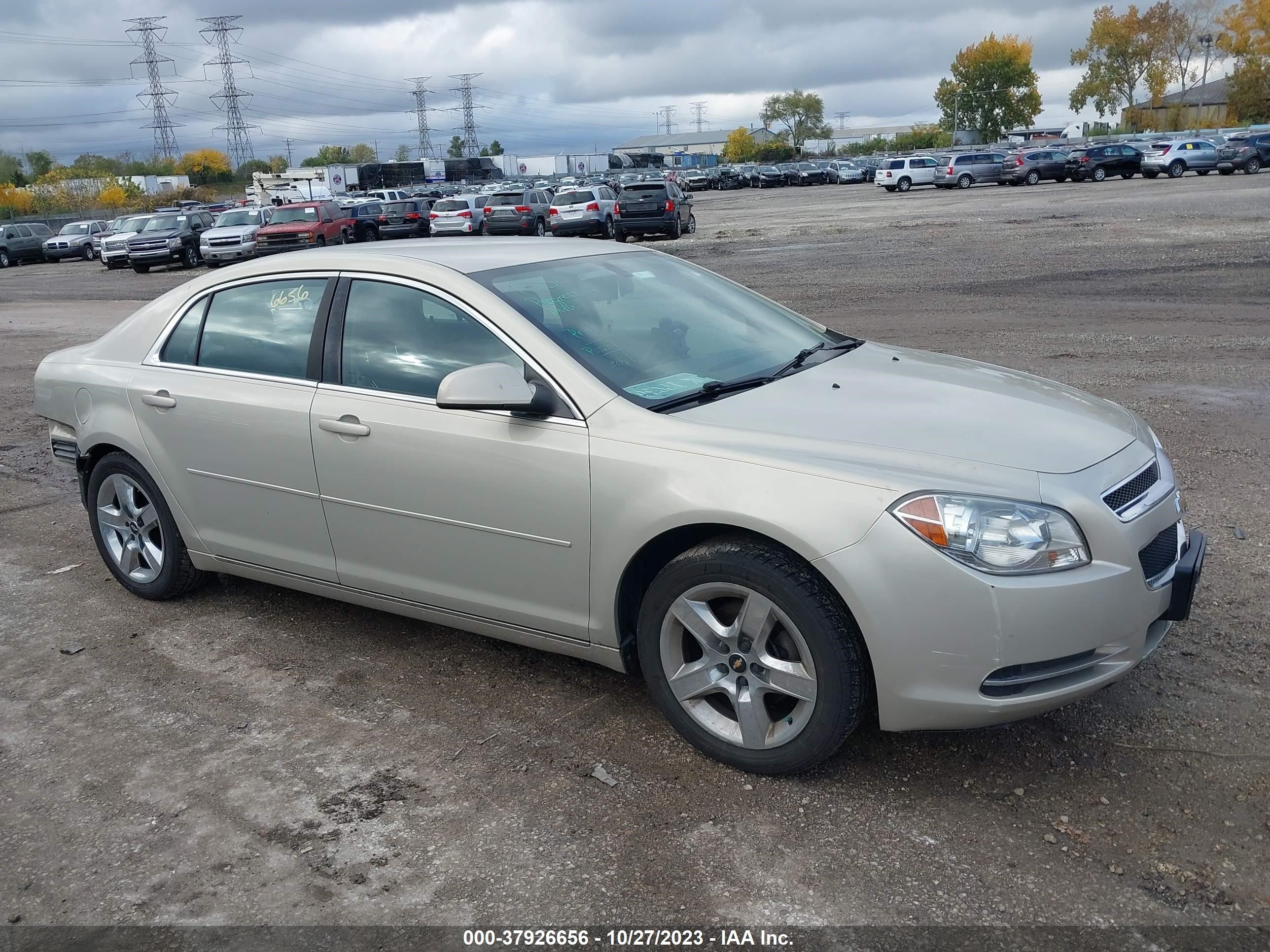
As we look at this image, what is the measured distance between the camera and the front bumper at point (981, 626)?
301cm

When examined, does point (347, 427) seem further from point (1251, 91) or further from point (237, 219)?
point (1251, 91)

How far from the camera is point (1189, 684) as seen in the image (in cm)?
388

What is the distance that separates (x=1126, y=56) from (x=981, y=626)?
407ft

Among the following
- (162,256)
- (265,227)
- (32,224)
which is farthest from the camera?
(32,224)

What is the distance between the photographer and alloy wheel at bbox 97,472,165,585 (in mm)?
5125

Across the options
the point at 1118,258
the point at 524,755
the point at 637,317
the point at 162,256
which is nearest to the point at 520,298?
the point at 637,317

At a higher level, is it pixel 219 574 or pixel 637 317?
pixel 637 317

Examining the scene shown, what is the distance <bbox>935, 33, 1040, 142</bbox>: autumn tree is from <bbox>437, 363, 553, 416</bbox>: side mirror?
129 metres

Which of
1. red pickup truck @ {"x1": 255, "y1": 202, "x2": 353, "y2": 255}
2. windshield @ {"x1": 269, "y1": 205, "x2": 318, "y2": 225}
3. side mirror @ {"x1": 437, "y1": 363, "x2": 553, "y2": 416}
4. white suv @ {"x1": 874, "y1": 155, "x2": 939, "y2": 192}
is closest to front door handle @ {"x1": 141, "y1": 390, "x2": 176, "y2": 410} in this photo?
side mirror @ {"x1": 437, "y1": 363, "x2": 553, "y2": 416}

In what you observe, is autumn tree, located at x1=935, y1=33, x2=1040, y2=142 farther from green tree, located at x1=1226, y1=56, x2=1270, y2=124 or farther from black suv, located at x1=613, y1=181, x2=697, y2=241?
black suv, located at x1=613, y1=181, x2=697, y2=241

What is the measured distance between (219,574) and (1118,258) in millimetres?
16777

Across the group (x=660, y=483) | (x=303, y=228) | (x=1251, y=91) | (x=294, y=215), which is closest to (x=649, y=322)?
(x=660, y=483)

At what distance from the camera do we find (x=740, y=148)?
14538 centimetres

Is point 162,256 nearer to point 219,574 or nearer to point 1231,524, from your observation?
point 219,574
